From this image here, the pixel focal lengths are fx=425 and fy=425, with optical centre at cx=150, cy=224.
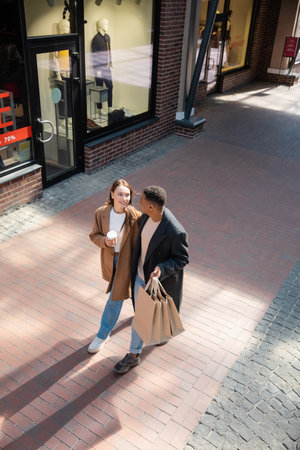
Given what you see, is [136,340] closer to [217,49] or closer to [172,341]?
[172,341]

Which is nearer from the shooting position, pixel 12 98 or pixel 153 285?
pixel 153 285

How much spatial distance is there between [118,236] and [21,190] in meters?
3.54

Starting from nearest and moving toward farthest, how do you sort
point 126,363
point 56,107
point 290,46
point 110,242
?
point 110,242 < point 126,363 < point 56,107 < point 290,46

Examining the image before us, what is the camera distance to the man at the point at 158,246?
3.29m

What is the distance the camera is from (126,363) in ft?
13.1

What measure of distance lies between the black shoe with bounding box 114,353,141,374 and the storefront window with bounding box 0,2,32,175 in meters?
3.67

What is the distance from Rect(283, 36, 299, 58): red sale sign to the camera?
617 inches

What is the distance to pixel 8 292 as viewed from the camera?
498 centimetres

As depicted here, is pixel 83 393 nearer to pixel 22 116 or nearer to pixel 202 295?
pixel 202 295

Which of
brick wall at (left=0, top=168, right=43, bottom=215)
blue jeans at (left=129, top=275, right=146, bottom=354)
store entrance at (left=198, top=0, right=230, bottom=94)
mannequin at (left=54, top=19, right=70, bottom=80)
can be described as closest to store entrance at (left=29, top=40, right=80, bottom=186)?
mannequin at (left=54, top=19, right=70, bottom=80)

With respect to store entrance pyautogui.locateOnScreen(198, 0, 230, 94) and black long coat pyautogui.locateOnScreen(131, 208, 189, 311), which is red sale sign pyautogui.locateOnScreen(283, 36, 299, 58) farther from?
black long coat pyautogui.locateOnScreen(131, 208, 189, 311)

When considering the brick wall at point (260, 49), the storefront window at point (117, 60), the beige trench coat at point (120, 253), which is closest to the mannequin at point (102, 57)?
the storefront window at point (117, 60)

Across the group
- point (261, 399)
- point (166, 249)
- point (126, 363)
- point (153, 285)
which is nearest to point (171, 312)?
point (153, 285)

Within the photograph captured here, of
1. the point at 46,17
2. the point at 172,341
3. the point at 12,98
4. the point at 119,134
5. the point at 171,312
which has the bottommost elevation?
the point at 172,341
